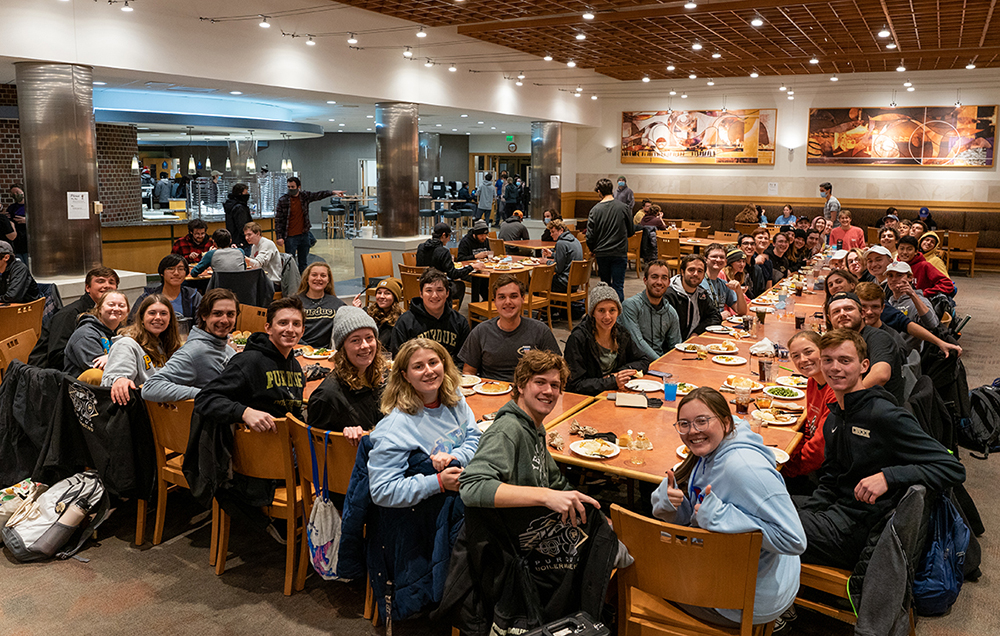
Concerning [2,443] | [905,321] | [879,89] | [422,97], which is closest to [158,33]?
[422,97]

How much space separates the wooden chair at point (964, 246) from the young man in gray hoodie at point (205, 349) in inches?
Answer: 563

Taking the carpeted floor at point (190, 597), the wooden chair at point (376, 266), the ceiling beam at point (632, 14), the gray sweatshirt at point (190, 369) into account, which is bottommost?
the carpeted floor at point (190, 597)

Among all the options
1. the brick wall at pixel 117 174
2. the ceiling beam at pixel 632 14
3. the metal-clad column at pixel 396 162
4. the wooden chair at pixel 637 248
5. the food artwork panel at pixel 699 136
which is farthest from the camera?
the food artwork panel at pixel 699 136

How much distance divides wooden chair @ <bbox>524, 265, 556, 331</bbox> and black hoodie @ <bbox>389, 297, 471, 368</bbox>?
342cm

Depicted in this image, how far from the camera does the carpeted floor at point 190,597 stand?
10.4 feet

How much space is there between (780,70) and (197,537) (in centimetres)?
1510

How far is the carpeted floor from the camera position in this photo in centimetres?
318

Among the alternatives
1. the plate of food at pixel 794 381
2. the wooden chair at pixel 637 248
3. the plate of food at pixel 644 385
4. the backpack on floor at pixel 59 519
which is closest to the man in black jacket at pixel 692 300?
the plate of food at pixel 794 381

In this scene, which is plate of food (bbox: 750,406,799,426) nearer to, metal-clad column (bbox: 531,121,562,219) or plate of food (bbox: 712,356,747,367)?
plate of food (bbox: 712,356,747,367)

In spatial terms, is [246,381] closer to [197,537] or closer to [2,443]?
[197,537]

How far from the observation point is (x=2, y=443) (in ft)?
13.2

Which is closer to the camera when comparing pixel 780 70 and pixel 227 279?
pixel 227 279

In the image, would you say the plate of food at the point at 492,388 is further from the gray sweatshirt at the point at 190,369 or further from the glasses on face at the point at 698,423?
the glasses on face at the point at 698,423

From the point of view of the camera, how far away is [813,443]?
3.40 m
